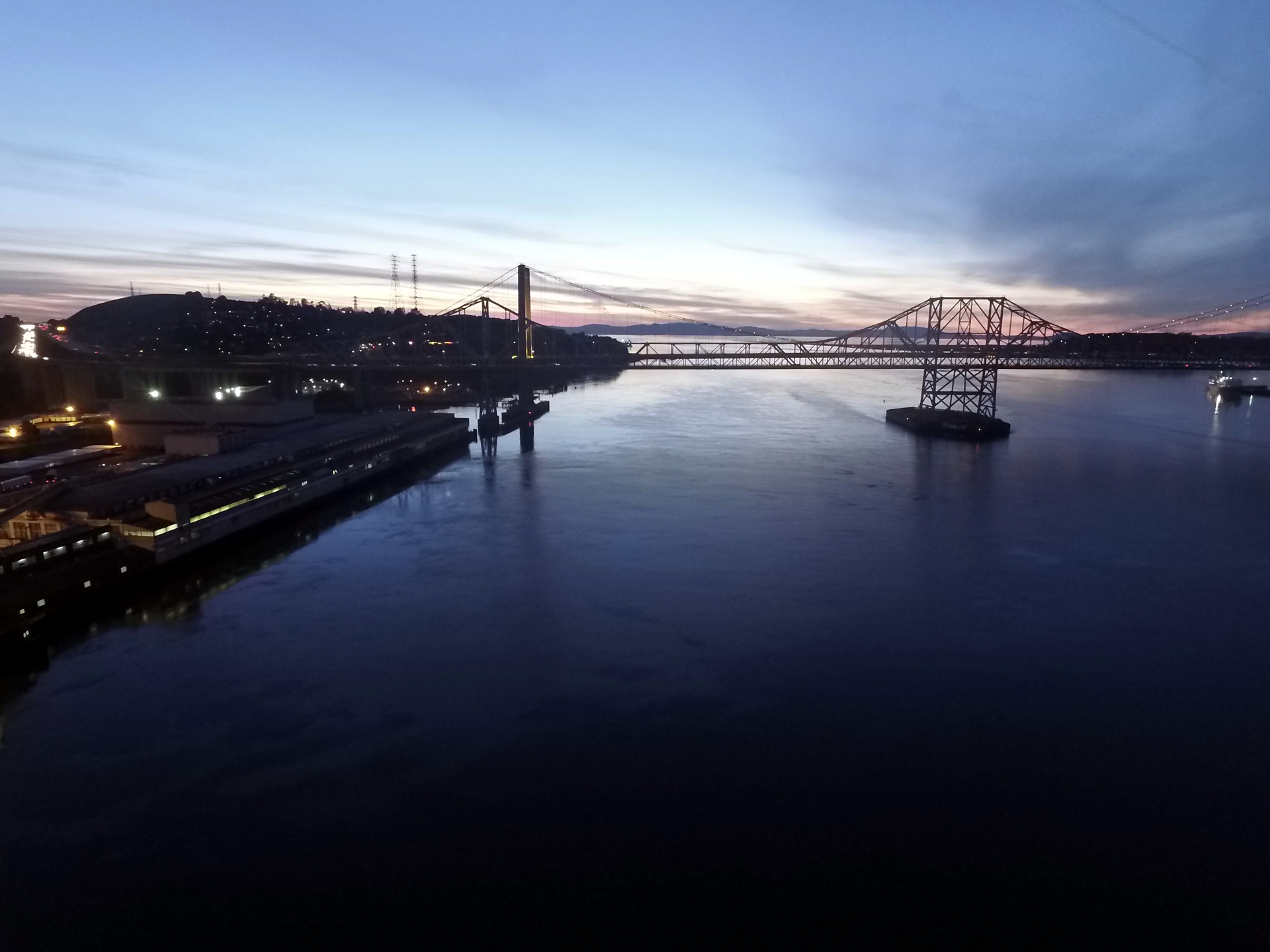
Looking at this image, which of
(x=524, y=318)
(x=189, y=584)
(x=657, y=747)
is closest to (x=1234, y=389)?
(x=524, y=318)

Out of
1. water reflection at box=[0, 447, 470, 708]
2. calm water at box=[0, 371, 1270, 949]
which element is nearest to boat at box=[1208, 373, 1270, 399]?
calm water at box=[0, 371, 1270, 949]

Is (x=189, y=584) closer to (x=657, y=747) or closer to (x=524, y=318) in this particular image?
(x=657, y=747)

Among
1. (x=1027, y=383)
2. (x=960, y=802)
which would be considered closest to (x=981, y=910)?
(x=960, y=802)

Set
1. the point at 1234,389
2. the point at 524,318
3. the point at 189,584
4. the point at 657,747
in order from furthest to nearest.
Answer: the point at 1234,389 < the point at 524,318 < the point at 189,584 < the point at 657,747

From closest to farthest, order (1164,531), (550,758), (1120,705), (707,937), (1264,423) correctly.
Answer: (707,937)
(550,758)
(1120,705)
(1164,531)
(1264,423)

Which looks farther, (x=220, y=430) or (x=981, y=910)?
(x=220, y=430)

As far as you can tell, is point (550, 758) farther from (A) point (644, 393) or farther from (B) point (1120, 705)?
(A) point (644, 393)
